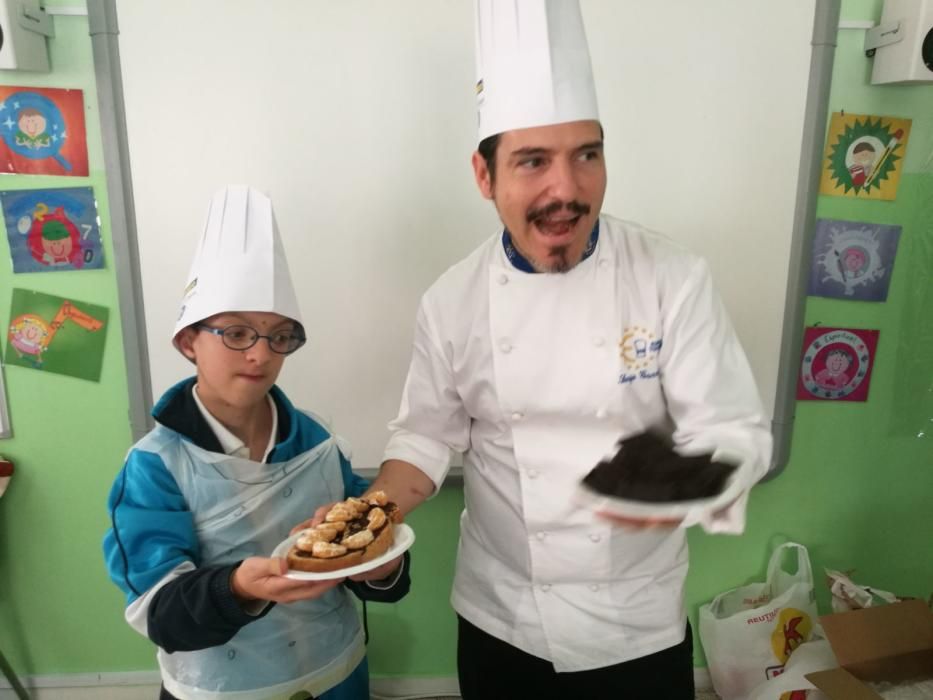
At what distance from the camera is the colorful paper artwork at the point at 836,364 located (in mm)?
1470

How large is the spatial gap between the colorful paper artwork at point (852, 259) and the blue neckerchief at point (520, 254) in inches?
24.5

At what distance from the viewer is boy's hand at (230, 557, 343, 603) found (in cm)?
81

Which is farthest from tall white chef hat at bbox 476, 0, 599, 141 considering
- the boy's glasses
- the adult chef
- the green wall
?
the green wall

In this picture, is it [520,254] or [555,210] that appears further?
[520,254]

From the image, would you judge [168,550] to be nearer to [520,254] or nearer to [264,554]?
[264,554]

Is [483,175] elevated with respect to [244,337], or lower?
elevated

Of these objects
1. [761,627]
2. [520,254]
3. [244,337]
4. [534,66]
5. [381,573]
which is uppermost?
[534,66]

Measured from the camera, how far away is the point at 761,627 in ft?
5.08

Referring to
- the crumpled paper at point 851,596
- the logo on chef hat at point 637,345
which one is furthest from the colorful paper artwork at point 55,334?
the crumpled paper at point 851,596

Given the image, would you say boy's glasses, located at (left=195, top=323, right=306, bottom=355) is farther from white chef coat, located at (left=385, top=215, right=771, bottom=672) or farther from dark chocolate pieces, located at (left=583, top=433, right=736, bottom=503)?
dark chocolate pieces, located at (left=583, top=433, right=736, bottom=503)

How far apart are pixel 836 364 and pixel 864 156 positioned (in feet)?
1.42

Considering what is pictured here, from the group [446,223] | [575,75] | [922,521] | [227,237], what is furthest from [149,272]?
[922,521]

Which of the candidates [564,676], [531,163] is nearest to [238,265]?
[531,163]

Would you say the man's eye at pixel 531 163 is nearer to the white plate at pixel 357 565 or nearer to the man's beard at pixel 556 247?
the man's beard at pixel 556 247
